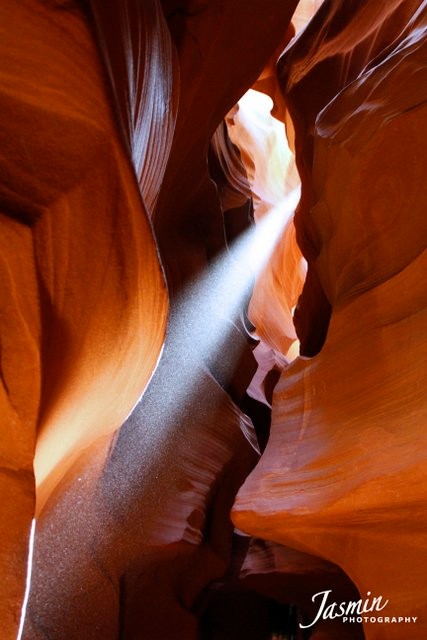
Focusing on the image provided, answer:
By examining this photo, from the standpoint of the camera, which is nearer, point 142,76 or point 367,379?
point 142,76

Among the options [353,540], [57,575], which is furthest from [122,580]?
[353,540]

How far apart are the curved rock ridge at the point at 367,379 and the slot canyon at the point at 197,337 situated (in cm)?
1

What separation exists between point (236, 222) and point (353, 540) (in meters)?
4.39

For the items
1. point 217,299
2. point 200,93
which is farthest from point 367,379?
point 217,299

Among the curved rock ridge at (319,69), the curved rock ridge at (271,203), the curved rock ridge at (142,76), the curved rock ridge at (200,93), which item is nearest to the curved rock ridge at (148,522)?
the curved rock ridge at (200,93)

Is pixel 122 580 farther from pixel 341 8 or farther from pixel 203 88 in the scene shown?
pixel 341 8

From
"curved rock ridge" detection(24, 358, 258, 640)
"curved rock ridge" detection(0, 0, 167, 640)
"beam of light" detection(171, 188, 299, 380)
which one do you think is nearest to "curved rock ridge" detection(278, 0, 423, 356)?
"beam of light" detection(171, 188, 299, 380)

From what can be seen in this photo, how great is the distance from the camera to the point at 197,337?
514 cm

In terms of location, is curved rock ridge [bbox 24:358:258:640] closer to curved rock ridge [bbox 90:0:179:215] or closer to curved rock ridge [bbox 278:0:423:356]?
curved rock ridge [bbox 278:0:423:356]

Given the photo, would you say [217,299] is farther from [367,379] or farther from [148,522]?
[367,379]

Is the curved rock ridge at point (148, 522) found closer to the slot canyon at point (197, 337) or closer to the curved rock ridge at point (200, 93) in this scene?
the slot canyon at point (197, 337)

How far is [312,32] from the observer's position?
5.41 meters

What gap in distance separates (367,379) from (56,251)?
1566 millimetres

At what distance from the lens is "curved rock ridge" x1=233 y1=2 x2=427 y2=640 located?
242cm
